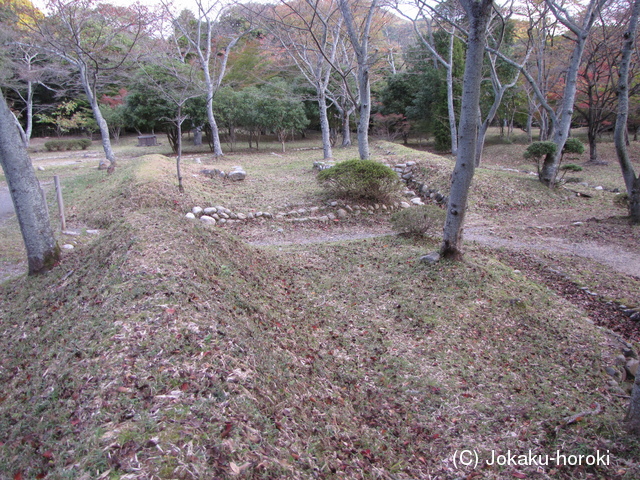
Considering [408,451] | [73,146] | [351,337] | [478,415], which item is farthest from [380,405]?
[73,146]

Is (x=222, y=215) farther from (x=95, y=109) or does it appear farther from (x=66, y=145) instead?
(x=66, y=145)

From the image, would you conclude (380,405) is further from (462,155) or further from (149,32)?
(149,32)

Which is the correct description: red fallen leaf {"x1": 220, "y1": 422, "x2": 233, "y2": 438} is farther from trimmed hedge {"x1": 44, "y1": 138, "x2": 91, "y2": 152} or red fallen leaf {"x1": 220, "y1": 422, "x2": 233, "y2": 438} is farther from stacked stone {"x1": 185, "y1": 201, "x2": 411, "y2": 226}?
trimmed hedge {"x1": 44, "y1": 138, "x2": 91, "y2": 152}

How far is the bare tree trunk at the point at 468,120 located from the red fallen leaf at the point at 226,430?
388 cm

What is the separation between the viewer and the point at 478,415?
291 centimetres

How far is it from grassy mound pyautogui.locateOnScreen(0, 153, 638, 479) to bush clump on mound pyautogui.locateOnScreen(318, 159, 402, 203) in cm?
370

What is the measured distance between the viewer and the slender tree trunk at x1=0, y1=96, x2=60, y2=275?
461cm

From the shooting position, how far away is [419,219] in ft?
21.7

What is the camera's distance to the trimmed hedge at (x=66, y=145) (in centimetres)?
2179

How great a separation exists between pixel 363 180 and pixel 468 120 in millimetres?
4052

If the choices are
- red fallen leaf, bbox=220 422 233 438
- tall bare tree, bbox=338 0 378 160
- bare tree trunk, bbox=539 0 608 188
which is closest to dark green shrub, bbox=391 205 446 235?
tall bare tree, bbox=338 0 378 160

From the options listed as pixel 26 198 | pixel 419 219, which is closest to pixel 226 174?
pixel 419 219

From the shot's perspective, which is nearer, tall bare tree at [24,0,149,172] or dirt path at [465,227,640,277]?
dirt path at [465,227,640,277]

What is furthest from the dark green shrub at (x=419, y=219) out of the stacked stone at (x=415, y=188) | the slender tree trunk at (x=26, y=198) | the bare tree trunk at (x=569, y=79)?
the bare tree trunk at (x=569, y=79)
